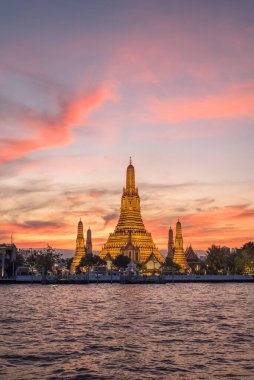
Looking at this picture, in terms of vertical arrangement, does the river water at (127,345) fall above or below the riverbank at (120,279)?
below

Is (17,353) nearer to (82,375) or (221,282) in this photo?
(82,375)

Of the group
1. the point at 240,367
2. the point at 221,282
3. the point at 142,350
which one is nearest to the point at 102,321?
the point at 142,350

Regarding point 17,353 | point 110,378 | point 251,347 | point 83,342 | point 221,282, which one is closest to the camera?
point 110,378

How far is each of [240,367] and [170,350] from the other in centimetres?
704

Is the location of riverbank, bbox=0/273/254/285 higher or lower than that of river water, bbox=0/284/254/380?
higher

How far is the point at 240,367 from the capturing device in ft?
101

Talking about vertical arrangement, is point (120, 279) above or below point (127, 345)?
above

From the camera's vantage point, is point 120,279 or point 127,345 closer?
point 127,345

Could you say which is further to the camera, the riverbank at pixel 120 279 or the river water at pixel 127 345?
the riverbank at pixel 120 279

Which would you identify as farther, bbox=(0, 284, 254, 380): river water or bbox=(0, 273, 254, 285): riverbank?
bbox=(0, 273, 254, 285): riverbank

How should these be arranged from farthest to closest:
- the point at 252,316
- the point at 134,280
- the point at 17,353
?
the point at 134,280
the point at 252,316
the point at 17,353

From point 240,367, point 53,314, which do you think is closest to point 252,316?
point 53,314

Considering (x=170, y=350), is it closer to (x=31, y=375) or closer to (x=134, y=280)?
(x=31, y=375)

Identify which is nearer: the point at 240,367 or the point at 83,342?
the point at 240,367
